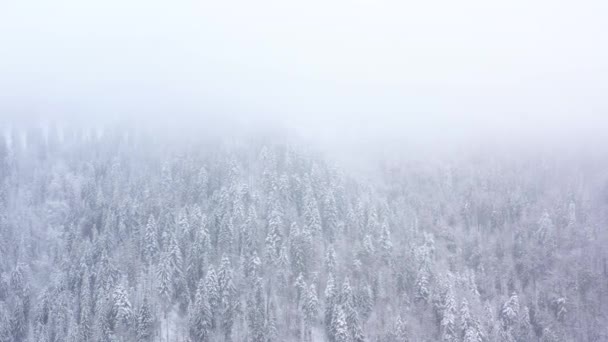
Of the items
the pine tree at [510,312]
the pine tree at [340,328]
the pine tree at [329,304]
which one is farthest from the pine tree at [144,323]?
A: the pine tree at [510,312]

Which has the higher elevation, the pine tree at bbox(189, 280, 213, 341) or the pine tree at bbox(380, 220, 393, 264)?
the pine tree at bbox(380, 220, 393, 264)

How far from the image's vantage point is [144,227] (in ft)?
436

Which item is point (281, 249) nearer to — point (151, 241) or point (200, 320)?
point (200, 320)

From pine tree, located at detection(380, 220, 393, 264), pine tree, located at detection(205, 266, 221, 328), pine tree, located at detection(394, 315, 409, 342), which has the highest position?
pine tree, located at detection(380, 220, 393, 264)

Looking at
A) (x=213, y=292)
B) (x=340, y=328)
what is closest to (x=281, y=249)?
(x=213, y=292)

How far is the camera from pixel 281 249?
4936 inches

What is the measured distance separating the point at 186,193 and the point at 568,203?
11194cm

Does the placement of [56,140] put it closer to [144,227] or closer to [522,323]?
[144,227]

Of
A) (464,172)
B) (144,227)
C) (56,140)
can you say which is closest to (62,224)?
(144,227)

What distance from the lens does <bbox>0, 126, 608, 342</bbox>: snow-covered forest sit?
11212cm

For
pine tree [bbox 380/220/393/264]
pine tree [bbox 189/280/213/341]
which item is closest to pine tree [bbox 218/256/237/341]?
pine tree [bbox 189/280/213/341]

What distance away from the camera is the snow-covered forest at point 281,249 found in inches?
4414

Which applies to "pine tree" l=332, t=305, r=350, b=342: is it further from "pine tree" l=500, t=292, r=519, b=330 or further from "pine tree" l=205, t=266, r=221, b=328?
"pine tree" l=500, t=292, r=519, b=330

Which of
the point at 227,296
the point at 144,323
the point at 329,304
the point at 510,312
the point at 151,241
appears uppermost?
the point at 151,241
